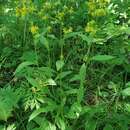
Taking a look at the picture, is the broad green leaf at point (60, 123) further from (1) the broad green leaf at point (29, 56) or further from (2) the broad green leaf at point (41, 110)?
(1) the broad green leaf at point (29, 56)

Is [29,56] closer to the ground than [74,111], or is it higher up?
→ higher up

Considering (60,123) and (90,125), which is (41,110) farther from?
(90,125)

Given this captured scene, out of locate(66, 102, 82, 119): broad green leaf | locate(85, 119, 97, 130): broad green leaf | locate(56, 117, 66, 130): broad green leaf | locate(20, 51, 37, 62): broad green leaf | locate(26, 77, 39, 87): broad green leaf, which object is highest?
locate(20, 51, 37, 62): broad green leaf

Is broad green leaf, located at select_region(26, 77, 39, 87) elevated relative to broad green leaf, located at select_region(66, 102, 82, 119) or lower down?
elevated

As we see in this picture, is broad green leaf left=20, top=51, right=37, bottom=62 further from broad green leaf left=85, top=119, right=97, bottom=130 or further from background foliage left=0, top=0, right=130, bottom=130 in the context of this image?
broad green leaf left=85, top=119, right=97, bottom=130

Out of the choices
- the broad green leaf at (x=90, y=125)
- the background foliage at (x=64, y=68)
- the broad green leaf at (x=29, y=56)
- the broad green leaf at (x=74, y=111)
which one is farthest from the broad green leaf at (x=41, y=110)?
the broad green leaf at (x=29, y=56)

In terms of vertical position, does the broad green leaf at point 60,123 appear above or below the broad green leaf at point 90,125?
above

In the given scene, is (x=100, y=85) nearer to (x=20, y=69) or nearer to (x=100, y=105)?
(x=100, y=105)

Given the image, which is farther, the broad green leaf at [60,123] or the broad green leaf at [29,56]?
the broad green leaf at [29,56]

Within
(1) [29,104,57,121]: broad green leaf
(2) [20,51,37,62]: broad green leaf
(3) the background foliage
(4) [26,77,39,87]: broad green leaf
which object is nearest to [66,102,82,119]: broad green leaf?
(3) the background foliage

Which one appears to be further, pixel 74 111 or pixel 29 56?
pixel 29 56

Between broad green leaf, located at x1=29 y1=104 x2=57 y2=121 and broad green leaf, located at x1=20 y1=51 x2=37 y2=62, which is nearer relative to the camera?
broad green leaf, located at x1=29 y1=104 x2=57 y2=121

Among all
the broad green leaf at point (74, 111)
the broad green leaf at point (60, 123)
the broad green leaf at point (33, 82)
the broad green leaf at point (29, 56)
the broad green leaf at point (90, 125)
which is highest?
the broad green leaf at point (29, 56)

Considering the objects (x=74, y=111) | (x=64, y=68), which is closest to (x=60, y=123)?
(x=74, y=111)
